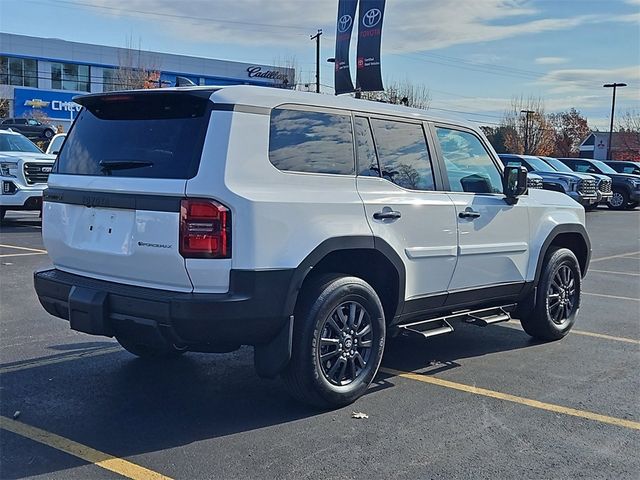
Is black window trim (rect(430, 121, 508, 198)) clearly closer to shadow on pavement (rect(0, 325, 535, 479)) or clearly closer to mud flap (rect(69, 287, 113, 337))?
shadow on pavement (rect(0, 325, 535, 479))

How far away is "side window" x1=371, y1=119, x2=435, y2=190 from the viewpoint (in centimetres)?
501

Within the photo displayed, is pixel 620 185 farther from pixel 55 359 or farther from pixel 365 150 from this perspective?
pixel 55 359

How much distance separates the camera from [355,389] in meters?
4.65

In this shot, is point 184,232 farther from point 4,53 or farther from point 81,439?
point 4,53

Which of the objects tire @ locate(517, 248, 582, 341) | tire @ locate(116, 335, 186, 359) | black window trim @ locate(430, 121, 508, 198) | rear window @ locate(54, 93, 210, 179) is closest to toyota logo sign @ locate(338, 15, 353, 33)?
tire @ locate(517, 248, 582, 341)

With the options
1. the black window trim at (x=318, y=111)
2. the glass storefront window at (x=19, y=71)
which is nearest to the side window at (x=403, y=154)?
the black window trim at (x=318, y=111)

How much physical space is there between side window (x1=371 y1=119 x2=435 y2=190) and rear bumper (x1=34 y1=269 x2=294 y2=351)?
1.28 m

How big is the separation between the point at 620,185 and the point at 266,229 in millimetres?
25087

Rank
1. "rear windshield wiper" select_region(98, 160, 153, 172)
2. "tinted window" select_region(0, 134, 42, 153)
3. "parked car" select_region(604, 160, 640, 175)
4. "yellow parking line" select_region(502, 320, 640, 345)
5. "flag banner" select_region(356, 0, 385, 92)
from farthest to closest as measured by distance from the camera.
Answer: "parked car" select_region(604, 160, 640, 175) → "flag banner" select_region(356, 0, 385, 92) → "tinted window" select_region(0, 134, 42, 153) → "yellow parking line" select_region(502, 320, 640, 345) → "rear windshield wiper" select_region(98, 160, 153, 172)

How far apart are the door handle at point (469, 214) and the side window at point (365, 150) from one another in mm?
908

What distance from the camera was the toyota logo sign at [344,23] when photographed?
23516mm

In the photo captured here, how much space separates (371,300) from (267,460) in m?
1.36

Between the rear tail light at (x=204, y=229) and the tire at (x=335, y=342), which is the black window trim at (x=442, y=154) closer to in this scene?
the tire at (x=335, y=342)

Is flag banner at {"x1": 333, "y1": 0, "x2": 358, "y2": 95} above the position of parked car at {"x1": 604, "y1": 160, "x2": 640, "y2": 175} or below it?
above
